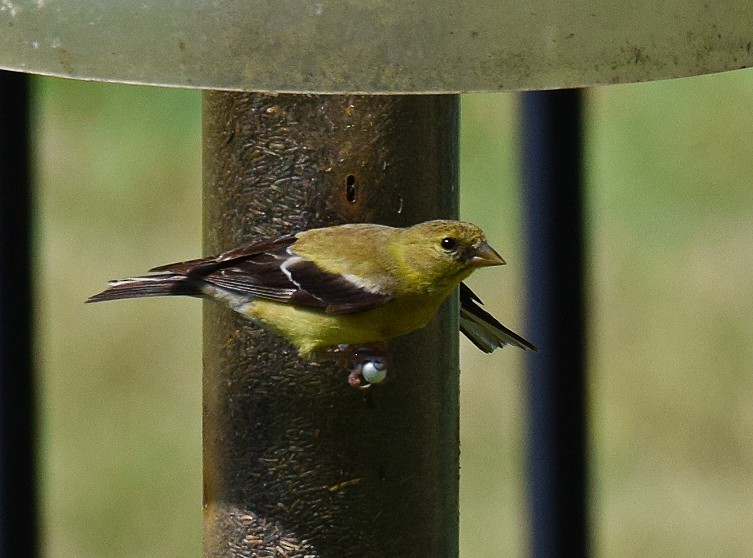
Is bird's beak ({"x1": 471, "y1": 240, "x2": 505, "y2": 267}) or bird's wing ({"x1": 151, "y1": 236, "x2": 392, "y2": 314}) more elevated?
bird's beak ({"x1": 471, "y1": 240, "x2": 505, "y2": 267})

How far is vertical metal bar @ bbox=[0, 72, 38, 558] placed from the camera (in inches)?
259

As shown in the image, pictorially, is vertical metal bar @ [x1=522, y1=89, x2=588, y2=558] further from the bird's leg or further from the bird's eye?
the bird's eye

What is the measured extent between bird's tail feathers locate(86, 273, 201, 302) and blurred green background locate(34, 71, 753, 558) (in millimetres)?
3879

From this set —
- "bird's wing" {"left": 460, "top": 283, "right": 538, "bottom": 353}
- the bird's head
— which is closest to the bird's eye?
the bird's head

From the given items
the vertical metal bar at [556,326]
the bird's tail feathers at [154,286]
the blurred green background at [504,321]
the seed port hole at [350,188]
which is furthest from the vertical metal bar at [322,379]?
the blurred green background at [504,321]

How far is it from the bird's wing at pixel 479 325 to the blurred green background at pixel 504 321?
3143 mm

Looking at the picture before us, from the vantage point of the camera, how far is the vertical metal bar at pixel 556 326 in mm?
6734

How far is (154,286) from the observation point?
15.2ft

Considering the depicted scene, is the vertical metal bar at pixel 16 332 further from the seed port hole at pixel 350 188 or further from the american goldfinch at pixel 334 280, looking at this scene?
the seed port hole at pixel 350 188

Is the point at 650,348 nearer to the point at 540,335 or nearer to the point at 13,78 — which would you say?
the point at 540,335

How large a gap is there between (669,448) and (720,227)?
1878 mm

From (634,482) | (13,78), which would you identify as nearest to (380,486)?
(13,78)

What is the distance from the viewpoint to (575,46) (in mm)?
3084

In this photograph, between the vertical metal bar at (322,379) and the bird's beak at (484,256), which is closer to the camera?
the bird's beak at (484,256)
